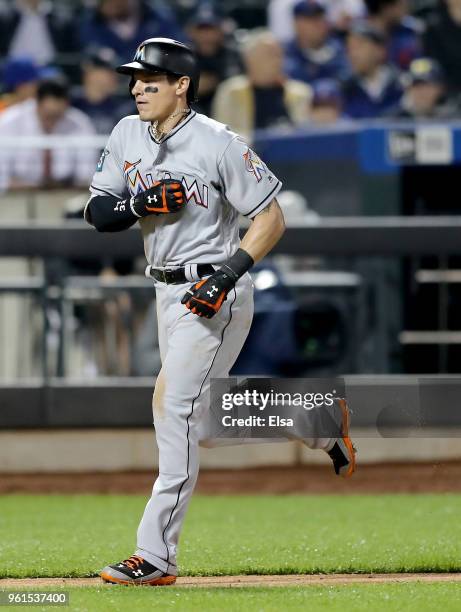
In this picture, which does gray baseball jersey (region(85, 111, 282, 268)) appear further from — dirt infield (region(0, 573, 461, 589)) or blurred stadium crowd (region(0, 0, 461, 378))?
blurred stadium crowd (region(0, 0, 461, 378))

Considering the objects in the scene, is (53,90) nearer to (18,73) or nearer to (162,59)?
(18,73)

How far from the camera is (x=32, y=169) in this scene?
27.4 feet

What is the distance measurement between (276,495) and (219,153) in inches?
148

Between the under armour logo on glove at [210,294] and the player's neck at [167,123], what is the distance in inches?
21.9

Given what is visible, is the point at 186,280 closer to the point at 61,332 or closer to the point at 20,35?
the point at 61,332

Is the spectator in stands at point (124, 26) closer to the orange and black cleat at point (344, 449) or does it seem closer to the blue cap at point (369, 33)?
the blue cap at point (369, 33)

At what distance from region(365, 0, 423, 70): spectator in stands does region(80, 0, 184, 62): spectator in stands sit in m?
1.88

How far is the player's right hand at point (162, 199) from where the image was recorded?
4230 mm

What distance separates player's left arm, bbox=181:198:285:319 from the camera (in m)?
4.18

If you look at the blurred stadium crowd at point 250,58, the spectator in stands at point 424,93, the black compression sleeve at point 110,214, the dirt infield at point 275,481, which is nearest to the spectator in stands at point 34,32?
the blurred stadium crowd at point 250,58

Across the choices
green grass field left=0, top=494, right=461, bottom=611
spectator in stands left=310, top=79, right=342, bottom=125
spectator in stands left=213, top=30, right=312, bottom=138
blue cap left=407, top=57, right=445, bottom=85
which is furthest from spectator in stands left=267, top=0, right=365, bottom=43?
green grass field left=0, top=494, right=461, bottom=611

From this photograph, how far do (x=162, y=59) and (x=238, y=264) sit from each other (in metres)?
0.75

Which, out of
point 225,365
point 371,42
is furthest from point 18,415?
point 371,42
